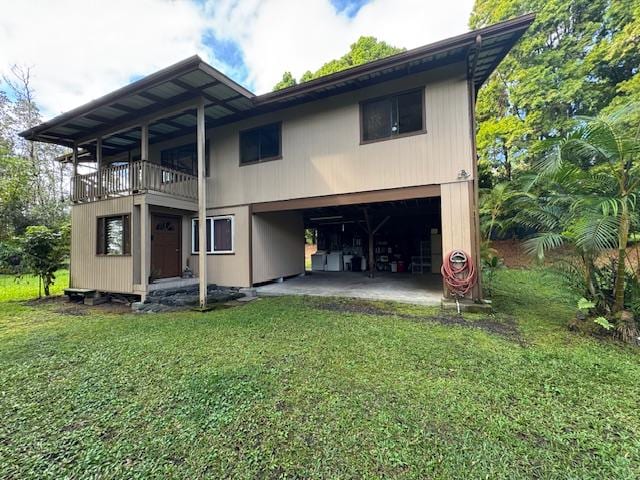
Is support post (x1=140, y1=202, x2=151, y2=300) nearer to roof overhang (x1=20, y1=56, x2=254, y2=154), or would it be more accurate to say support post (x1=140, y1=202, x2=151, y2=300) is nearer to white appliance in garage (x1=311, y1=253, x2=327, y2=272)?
roof overhang (x1=20, y1=56, x2=254, y2=154)

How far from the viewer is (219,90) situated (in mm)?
6852

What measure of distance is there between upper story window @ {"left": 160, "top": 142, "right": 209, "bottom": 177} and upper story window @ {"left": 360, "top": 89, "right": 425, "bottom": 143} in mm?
5306

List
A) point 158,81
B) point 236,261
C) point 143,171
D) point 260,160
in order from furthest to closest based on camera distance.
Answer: point 236,261, point 260,160, point 143,171, point 158,81

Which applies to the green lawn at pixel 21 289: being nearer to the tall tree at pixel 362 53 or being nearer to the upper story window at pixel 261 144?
the upper story window at pixel 261 144

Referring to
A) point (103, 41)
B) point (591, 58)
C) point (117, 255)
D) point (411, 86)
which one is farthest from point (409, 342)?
point (591, 58)

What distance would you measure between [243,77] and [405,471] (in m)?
20.5

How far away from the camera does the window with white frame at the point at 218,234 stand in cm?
873

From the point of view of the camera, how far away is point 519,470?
6.00ft

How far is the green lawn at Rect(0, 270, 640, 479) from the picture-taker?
1.92 m

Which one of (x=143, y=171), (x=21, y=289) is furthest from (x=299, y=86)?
(x=21, y=289)

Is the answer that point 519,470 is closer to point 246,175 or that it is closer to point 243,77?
point 246,175

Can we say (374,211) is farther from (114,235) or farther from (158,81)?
(114,235)

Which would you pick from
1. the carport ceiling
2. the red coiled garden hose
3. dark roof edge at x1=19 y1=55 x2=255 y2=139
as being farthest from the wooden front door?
the red coiled garden hose

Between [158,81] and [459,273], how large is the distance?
754 centimetres
